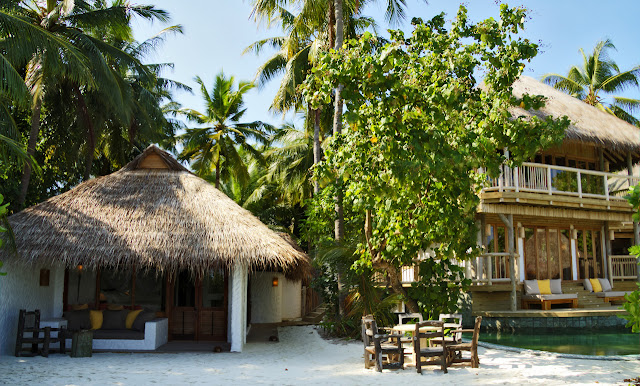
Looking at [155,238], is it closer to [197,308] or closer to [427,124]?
[197,308]

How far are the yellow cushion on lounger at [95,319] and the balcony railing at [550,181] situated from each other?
9090 millimetres

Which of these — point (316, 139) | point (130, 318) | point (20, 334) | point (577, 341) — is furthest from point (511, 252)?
point (20, 334)

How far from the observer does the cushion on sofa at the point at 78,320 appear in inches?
421

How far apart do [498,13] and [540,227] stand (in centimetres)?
964

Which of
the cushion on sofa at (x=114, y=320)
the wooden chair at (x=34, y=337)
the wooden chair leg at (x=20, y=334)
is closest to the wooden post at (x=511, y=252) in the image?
the cushion on sofa at (x=114, y=320)

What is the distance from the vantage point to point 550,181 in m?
14.9

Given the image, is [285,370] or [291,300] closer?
[285,370]

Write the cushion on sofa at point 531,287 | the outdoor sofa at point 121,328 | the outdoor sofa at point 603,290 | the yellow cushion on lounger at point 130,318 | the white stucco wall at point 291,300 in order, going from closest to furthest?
the outdoor sofa at point 121,328, the yellow cushion on lounger at point 130,318, the cushion on sofa at point 531,287, the outdoor sofa at point 603,290, the white stucco wall at point 291,300

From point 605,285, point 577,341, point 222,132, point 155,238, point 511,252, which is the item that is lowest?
point 577,341

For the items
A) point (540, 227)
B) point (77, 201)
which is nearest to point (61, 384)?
point (77, 201)

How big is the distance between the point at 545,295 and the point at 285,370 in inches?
368

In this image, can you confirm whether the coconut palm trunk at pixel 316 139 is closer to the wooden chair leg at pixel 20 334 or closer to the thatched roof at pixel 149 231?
the thatched roof at pixel 149 231

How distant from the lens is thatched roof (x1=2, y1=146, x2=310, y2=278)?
9828mm

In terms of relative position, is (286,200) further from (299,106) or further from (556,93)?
(556,93)
